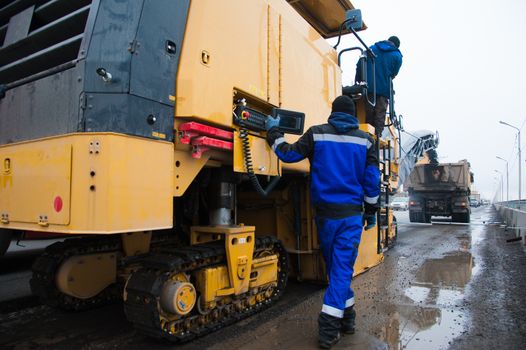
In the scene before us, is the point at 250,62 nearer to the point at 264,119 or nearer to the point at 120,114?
the point at 264,119

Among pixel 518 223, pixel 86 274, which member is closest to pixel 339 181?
pixel 86 274

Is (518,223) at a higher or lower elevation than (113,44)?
lower

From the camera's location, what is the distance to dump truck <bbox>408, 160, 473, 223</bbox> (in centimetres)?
1625

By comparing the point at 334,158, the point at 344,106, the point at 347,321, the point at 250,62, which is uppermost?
the point at 250,62

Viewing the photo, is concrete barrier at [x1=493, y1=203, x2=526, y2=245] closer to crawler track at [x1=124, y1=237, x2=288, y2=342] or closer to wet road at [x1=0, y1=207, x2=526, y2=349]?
wet road at [x1=0, y1=207, x2=526, y2=349]

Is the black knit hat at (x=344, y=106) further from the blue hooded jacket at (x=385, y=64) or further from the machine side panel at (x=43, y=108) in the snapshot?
the blue hooded jacket at (x=385, y=64)

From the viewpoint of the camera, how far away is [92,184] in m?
2.30

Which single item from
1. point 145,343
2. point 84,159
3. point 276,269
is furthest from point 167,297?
point 276,269

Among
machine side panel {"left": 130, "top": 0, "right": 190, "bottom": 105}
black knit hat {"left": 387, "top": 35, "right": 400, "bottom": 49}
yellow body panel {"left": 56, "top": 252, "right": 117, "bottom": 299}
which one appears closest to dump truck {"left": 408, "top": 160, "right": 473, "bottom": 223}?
black knit hat {"left": 387, "top": 35, "right": 400, "bottom": 49}

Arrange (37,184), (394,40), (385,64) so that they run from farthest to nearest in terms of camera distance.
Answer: (394,40), (385,64), (37,184)

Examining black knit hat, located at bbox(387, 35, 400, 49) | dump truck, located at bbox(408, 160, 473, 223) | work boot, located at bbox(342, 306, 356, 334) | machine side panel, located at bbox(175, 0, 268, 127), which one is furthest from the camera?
dump truck, located at bbox(408, 160, 473, 223)

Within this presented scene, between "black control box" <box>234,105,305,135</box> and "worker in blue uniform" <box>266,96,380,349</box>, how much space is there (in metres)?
0.07

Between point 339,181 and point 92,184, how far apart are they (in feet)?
6.51

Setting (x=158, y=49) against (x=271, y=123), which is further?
(x=271, y=123)
